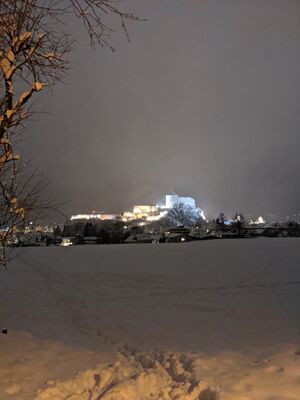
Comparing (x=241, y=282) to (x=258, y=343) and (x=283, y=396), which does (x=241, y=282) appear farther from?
(x=283, y=396)

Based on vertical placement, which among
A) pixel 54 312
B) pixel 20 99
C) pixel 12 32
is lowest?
pixel 54 312

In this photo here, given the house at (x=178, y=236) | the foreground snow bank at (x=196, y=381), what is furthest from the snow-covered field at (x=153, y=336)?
the house at (x=178, y=236)

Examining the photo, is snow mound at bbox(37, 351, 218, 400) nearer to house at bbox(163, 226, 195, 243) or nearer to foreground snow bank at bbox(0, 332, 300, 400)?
foreground snow bank at bbox(0, 332, 300, 400)

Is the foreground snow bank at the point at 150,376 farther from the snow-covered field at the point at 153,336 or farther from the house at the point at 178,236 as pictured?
the house at the point at 178,236

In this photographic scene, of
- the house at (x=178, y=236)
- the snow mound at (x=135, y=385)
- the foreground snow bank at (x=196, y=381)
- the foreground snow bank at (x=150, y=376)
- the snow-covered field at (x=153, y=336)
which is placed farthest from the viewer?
the house at (x=178, y=236)

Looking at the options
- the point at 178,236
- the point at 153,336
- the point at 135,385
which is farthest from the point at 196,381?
the point at 178,236

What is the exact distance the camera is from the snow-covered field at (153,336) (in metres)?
5.69

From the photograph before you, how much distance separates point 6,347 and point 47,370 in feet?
7.30

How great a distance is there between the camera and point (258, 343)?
34.0ft

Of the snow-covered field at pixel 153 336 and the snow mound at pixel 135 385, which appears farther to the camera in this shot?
the snow-covered field at pixel 153 336

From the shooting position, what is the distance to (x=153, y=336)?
11.7m

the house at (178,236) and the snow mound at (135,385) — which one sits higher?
the house at (178,236)

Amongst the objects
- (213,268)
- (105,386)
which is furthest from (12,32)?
(213,268)

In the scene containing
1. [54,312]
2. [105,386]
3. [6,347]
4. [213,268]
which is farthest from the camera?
[213,268]
